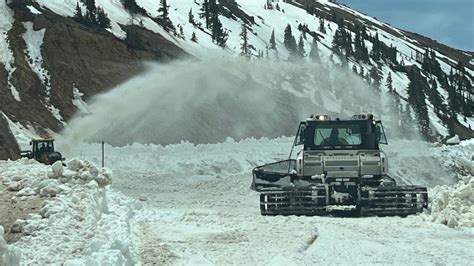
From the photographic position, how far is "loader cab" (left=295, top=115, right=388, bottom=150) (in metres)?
16.9

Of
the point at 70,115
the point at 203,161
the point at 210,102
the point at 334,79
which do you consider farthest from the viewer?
the point at 334,79

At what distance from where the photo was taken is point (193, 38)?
72.7m

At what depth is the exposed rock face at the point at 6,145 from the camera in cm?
2702

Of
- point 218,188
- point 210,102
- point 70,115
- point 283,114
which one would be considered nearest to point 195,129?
point 210,102

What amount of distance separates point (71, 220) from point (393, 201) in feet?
26.2

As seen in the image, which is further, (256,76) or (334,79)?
(334,79)

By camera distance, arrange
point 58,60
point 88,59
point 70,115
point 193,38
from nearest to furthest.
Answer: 1. point 70,115
2. point 58,60
3. point 88,59
4. point 193,38

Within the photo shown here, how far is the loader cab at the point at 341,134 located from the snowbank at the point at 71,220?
16.6ft

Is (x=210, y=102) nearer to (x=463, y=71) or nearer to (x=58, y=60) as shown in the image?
(x=58, y=60)

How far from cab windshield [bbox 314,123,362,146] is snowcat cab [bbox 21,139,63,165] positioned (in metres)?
→ 15.2

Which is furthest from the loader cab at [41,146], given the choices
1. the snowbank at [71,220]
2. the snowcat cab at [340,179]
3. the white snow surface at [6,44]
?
the snowcat cab at [340,179]

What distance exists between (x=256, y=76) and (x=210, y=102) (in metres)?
9.94

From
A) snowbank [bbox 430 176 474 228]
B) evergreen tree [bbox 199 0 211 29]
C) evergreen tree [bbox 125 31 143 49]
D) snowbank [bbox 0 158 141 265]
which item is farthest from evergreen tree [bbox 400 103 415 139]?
snowbank [bbox 0 158 141 265]

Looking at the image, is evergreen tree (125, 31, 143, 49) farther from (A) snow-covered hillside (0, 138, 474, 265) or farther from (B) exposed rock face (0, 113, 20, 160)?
(A) snow-covered hillside (0, 138, 474, 265)
